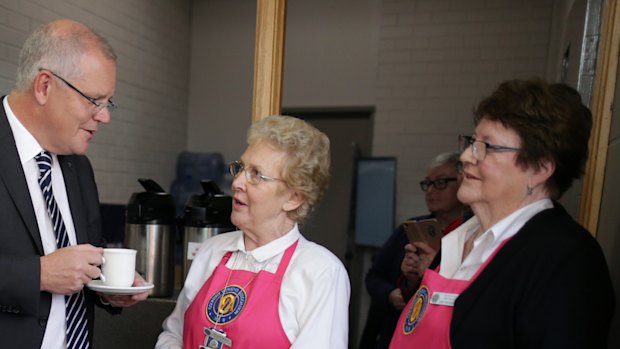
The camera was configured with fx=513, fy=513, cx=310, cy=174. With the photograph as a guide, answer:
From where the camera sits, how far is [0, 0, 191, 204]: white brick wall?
4.12m

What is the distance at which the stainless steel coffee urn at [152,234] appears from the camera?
2.00 m

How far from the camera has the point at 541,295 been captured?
1048 mm

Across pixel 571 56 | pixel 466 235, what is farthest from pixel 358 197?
pixel 466 235

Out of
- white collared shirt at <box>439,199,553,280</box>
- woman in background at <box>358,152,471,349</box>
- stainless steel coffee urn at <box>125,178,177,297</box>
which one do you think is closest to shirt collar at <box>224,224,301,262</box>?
white collared shirt at <box>439,199,553,280</box>

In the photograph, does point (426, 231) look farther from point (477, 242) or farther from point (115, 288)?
point (115, 288)

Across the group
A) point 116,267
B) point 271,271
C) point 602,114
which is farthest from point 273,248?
point 602,114

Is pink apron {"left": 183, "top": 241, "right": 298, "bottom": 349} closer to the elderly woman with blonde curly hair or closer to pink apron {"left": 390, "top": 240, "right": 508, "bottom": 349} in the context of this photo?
the elderly woman with blonde curly hair

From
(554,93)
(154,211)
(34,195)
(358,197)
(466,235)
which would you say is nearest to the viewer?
(554,93)

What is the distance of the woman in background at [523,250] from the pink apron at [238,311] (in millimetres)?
342

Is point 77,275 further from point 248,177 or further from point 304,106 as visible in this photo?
point 304,106

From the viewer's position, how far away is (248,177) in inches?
57.4

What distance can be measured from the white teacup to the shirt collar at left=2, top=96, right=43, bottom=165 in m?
0.32

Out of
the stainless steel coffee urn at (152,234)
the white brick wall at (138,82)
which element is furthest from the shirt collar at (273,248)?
the white brick wall at (138,82)

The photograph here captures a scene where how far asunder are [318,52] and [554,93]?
A: 13.1 feet
